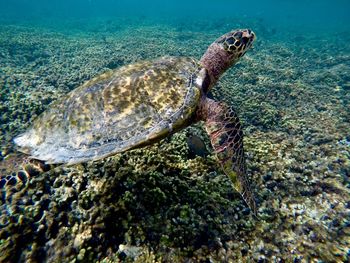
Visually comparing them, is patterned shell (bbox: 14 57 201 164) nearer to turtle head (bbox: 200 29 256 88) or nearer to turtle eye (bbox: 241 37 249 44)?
turtle head (bbox: 200 29 256 88)

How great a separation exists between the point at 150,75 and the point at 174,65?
20.3 inches

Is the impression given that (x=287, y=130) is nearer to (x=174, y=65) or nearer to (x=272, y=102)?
(x=272, y=102)

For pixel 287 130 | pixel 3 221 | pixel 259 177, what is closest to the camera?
pixel 3 221

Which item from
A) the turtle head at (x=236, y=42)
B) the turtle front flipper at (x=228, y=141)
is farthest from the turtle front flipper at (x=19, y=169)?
the turtle head at (x=236, y=42)

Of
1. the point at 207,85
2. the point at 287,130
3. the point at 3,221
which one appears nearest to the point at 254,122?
the point at 287,130

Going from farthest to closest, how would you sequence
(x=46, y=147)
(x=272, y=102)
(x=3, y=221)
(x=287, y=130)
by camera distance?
(x=272, y=102) → (x=287, y=130) → (x=46, y=147) → (x=3, y=221)

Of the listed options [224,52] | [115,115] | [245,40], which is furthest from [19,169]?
[245,40]

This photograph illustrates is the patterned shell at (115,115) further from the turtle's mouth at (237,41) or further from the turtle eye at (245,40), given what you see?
the turtle eye at (245,40)

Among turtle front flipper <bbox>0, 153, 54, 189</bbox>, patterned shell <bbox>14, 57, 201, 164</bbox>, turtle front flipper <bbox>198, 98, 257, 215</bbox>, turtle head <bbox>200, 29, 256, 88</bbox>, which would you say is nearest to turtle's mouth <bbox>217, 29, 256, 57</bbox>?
turtle head <bbox>200, 29, 256, 88</bbox>

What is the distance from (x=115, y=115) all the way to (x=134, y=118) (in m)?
0.29

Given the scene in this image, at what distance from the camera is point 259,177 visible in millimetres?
4227

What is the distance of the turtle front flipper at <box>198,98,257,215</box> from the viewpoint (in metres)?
3.09

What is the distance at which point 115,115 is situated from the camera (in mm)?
3338

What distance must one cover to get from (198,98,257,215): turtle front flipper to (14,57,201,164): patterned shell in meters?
0.33
